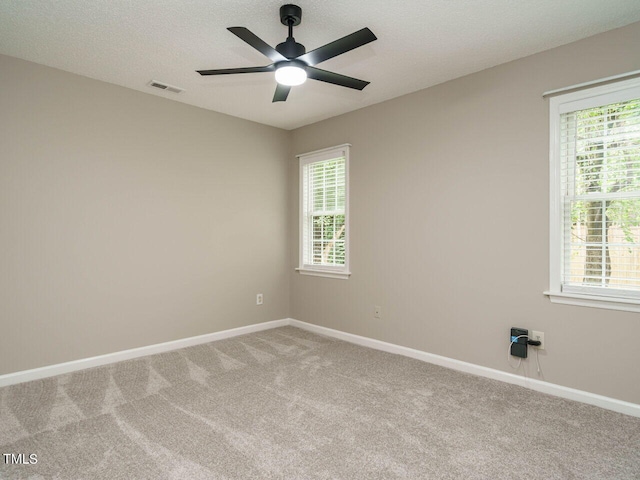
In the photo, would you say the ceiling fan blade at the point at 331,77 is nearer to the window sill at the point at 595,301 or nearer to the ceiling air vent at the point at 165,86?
the ceiling air vent at the point at 165,86

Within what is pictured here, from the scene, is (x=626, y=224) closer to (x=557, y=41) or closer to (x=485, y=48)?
(x=557, y=41)

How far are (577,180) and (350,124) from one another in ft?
7.66

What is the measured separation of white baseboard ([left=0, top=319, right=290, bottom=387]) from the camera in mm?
2979

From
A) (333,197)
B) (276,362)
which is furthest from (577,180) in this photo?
(276,362)

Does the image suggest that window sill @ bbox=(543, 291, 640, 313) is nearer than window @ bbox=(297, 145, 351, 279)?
Yes

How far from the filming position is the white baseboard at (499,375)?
2507 millimetres

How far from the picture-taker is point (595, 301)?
8.50ft

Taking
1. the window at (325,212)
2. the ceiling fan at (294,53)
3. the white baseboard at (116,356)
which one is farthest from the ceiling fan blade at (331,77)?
the white baseboard at (116,356)

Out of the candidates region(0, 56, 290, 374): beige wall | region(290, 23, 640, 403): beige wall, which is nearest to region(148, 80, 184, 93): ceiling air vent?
region(0, 56, 290, 374): beige wall

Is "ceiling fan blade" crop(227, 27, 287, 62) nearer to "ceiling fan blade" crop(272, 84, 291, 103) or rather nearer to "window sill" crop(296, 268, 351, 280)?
"ceiling fan blade" crop(272, 84, 291, 103)

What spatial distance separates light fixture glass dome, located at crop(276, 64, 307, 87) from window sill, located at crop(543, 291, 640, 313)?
7.82 ft

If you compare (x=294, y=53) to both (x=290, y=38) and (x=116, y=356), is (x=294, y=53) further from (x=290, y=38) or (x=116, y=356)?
(x=116, y=356)

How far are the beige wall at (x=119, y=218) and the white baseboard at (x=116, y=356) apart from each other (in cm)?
6

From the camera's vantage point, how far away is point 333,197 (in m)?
4.47
